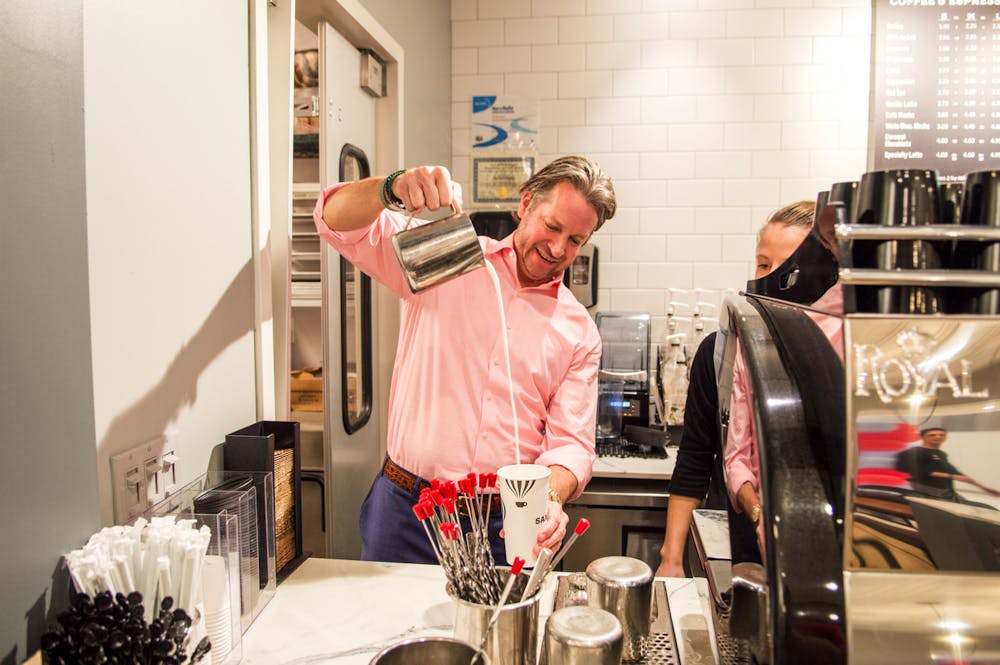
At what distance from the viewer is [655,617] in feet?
3.76

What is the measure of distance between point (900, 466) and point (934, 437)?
48mm

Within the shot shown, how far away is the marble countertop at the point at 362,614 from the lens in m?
1.06

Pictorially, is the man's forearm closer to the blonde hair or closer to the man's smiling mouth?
the man's smiling mouth

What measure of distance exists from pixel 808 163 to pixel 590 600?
2.95 metres

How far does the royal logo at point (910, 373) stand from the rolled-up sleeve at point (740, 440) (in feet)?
0.45

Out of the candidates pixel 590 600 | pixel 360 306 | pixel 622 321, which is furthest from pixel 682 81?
pixel 590 600

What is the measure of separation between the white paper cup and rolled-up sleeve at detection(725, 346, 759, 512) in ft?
1.00

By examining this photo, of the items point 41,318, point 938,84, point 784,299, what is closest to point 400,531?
point 41,318

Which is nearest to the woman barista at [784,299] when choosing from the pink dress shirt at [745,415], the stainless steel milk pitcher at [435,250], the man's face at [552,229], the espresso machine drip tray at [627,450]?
the pink dress shirt at [745,415]

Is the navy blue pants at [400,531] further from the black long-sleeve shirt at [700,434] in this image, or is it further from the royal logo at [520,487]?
the royal logo at [520,487]

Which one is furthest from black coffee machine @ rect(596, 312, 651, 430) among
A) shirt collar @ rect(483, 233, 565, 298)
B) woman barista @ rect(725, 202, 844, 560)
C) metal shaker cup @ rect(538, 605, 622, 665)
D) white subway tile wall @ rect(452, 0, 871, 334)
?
metal shaker cup @ rect(538, 605, 622, 665)

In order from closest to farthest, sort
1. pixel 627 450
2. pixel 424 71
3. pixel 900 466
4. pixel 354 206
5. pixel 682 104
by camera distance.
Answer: pixel 900 466, pixel 354 206, pixel 627 450, pixel 424 71, pixel 682 104

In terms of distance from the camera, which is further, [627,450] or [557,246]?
[627,450]

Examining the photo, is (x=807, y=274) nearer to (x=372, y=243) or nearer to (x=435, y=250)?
(x=435, y=250)
